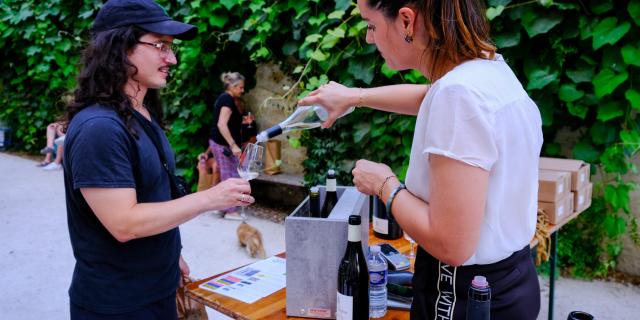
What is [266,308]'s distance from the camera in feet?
4.83

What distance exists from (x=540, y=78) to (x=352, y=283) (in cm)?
259

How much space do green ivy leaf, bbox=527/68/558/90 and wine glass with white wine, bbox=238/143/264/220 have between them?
2354mm

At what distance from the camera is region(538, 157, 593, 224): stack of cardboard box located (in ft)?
8.18

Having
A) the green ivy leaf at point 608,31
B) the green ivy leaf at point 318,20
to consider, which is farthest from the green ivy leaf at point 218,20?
the green ivy leaf at point 608,31

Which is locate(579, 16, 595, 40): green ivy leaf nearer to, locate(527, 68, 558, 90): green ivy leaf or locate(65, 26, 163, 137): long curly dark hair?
locate(527, 68, 558, 90): green ivy leaf

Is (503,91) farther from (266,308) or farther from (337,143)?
(337,143)

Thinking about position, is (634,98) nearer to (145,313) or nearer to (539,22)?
(539,22)

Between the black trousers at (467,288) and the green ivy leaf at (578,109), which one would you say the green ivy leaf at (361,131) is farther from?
the black trousers at (467,288)

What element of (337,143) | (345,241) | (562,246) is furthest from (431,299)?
(337,143)

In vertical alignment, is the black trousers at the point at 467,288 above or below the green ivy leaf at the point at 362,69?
below

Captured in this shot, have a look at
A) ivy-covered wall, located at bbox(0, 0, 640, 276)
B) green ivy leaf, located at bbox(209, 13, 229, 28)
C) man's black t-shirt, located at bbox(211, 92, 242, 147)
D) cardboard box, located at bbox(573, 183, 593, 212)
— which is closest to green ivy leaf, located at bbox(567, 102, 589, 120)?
ivy-covered wall, located at bbox(0, 0, 640, 276)

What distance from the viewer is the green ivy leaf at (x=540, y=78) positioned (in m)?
3.22

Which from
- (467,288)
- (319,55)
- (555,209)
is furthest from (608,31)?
(467,288)

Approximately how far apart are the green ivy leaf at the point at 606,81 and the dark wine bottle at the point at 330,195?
2.40 metres
